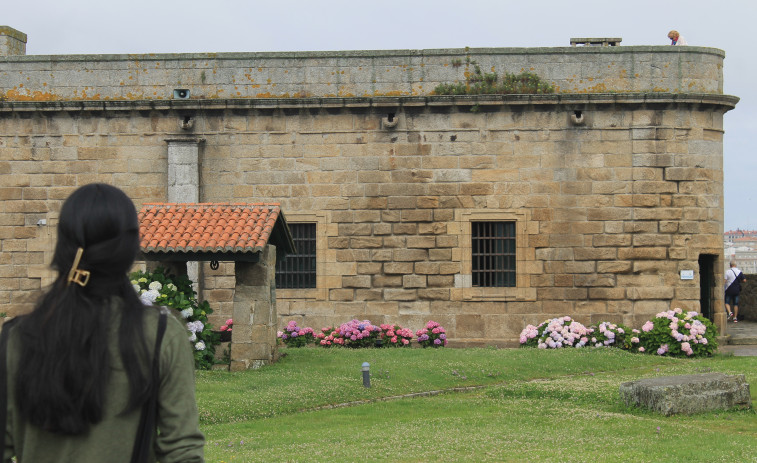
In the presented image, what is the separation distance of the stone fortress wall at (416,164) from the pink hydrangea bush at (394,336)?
32.2 inches

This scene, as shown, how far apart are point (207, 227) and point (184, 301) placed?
112cm

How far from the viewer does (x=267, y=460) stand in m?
8.33

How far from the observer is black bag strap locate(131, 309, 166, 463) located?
320cm

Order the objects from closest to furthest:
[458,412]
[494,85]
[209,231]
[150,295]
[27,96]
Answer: [458,412] → [150,295] → [209,231] → [494,85] → [27,96]

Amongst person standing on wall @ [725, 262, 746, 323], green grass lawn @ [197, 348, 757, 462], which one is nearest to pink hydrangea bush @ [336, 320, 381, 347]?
green grass lawn @ [197, 348, 757, 462]

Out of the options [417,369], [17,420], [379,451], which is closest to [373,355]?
[417,369]

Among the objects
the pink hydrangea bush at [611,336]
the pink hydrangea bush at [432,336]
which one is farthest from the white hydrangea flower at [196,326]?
the pink hydrangea bush at [611,336]

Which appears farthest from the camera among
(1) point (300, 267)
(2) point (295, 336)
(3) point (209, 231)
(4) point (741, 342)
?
(4) point (741, 342)

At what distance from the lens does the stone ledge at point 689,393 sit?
1084 cm

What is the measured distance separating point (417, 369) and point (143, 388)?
1134 cm

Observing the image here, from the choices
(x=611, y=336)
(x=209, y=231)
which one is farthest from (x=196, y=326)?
(x=611, y=336)

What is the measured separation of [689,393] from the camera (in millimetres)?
10914

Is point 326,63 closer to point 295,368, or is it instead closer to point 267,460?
point 295,368

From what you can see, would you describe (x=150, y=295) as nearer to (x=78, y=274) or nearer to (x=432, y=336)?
(x=432, y=336)
